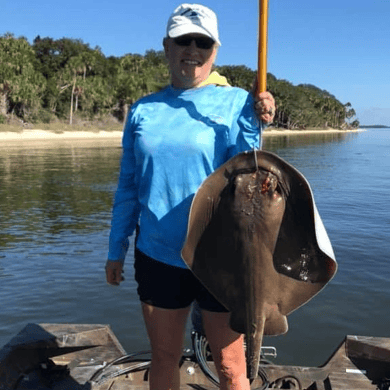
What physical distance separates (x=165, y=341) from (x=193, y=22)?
1.78 meters

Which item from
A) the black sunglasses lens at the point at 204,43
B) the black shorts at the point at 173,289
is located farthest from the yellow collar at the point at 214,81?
the black shorts at the point at 173,289

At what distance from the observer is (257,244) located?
7.85 ft

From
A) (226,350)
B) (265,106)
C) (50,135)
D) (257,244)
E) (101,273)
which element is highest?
(265,106)

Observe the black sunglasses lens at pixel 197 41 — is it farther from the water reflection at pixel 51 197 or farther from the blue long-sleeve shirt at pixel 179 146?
the water reflection at pixel 51 197

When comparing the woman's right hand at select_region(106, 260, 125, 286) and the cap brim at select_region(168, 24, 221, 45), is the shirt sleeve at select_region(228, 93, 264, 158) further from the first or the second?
the woman's right hand at select_region(106, 260, 125, 286)

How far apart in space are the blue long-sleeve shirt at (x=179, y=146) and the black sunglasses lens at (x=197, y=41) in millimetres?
239

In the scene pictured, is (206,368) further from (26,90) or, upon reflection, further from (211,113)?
(26,90)

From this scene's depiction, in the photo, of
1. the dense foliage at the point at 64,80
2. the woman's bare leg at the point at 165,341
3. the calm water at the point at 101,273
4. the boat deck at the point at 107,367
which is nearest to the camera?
the woman's bare leg at the point at 165,341

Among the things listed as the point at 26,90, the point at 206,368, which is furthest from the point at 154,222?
the point at 26,90

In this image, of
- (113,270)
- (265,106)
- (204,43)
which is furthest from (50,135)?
(265,106)

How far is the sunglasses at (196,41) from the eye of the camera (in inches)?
104

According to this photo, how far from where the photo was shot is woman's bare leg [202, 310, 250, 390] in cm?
270

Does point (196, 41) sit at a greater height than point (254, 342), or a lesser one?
greater

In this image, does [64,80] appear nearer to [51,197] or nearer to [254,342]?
[51,197]
